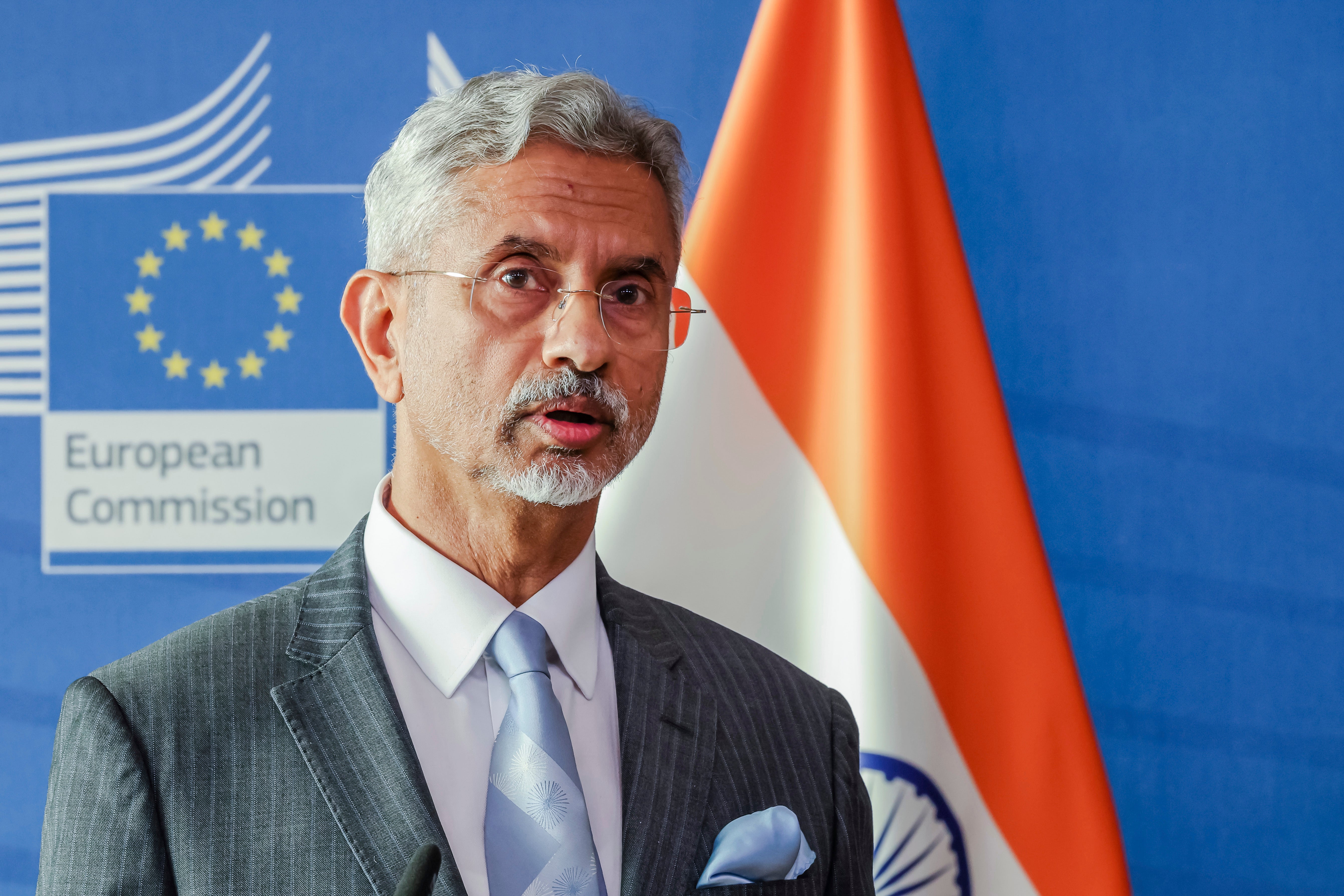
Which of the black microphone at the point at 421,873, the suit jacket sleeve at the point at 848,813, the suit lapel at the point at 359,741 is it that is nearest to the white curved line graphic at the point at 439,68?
the suit lapel at the point at 359,741

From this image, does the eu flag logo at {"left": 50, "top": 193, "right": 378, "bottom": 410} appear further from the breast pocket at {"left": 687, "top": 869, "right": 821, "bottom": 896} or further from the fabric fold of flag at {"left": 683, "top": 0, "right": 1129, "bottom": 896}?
the breast pocket at {"left": 687, "top": 869, "right": 821, "bottom": 896}

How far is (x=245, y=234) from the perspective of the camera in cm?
196

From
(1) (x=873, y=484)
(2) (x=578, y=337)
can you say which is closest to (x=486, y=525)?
(2) (x=578, y=337)

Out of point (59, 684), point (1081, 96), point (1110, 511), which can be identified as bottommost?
point (59, 684)

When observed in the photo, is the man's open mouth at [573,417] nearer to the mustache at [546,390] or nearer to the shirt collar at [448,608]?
the mustache at [546,390]

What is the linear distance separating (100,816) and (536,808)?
1.21 ft

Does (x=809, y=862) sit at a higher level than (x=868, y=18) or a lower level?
lower

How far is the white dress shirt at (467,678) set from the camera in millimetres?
1061

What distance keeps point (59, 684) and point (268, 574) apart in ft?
1.31

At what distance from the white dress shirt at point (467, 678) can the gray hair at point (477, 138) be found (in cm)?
30

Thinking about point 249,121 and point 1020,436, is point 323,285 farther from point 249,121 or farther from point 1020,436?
point 1020,436

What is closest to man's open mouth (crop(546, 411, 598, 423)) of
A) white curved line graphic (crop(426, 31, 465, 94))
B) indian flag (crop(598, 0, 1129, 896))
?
indian flag (crop(598, 0, 1129, 896))

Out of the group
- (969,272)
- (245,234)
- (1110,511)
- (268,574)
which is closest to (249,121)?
(245,234)

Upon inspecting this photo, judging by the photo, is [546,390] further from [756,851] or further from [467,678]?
[756,851]
